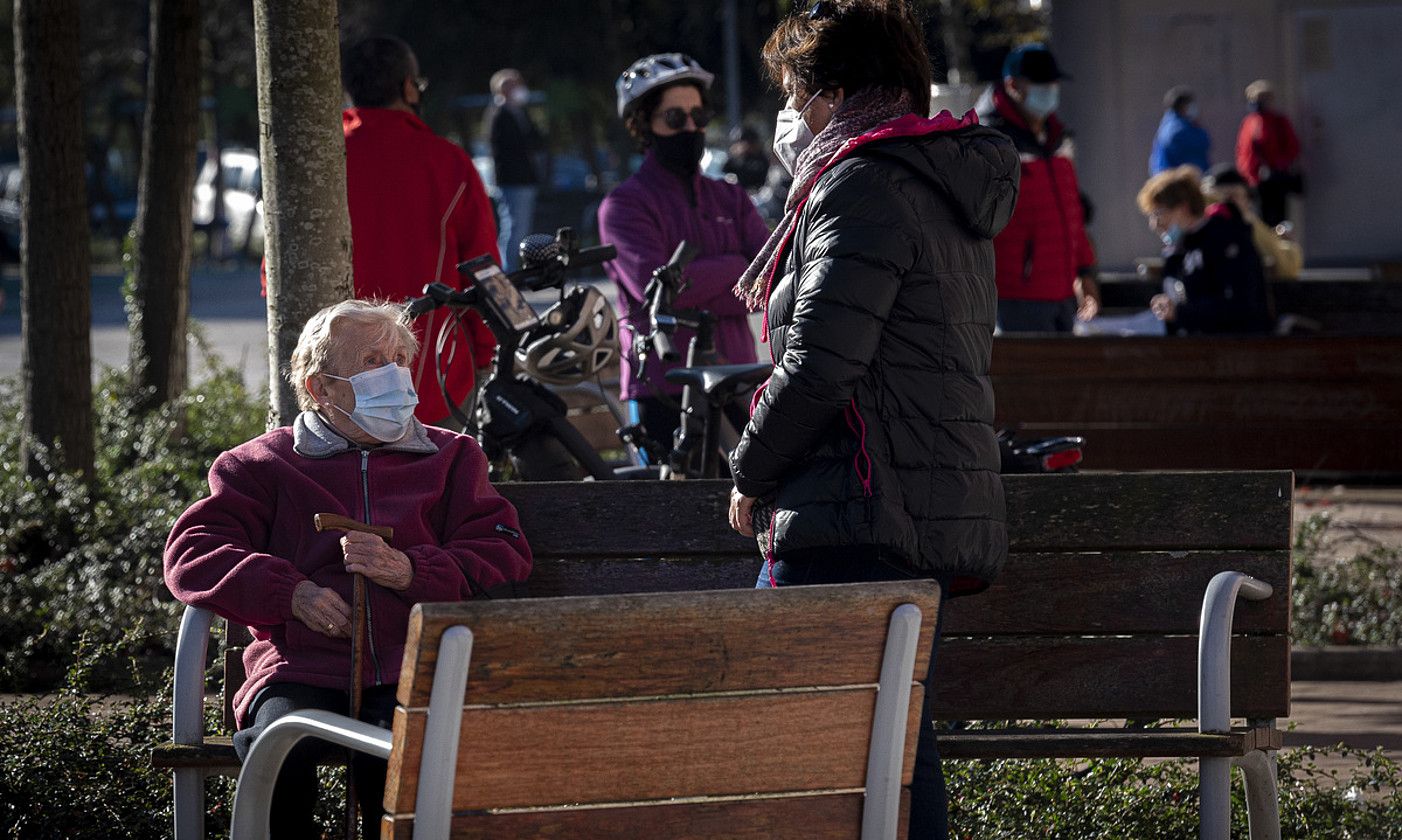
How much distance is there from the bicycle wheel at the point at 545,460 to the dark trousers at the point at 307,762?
90.9 inches

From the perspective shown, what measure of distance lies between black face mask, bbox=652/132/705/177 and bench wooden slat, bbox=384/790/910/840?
394 cm

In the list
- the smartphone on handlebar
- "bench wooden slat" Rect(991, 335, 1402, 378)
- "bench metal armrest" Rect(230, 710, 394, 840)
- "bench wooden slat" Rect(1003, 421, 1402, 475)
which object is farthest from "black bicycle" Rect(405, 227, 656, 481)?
"bench wooden slat" Rect(1003, 421, 1402, 475)

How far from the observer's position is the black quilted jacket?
356 cm

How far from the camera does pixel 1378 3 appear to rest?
20.7m

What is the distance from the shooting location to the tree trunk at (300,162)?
5.21m

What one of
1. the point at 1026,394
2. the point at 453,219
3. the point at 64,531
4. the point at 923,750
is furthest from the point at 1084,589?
the point at 1026,394

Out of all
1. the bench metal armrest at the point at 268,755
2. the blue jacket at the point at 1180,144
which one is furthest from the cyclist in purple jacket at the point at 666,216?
the blue jacket at the point at 1180,144

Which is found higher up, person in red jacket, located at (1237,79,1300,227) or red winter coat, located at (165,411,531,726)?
person in red jacket, located at (1237,79,1300,227)

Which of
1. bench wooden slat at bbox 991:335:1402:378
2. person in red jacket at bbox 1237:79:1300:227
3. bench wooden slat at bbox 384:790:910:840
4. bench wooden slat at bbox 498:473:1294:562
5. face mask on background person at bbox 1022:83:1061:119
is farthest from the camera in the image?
person in red jacket at bbox 1237:79:1300:227

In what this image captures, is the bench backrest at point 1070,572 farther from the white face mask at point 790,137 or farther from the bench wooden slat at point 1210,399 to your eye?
the bench wooden slat at point 1210,399

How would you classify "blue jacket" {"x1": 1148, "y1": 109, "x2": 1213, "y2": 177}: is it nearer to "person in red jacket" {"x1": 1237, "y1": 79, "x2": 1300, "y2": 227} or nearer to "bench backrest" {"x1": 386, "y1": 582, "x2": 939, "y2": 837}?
"person in red jacket" {"x1": 1237, "y1": 79, "x2": 1300, "y2": 227}

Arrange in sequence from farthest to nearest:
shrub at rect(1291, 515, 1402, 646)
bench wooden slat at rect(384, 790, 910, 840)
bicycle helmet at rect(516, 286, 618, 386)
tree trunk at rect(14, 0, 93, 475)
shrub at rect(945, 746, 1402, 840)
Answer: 1. tree trunk at rect(14, 0, 93, 475)
2. shrub at rect(1291, 515, 1402, 646)
3. bicycle helmet at rect(516, 286, 618, 386)
4. shrub at rect(945, 746, 1402, 840)
5. bench wooden slat at rect(384, 790, 910, 840)

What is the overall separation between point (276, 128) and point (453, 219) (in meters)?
1.59

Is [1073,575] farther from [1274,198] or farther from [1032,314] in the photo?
[1274,198]
